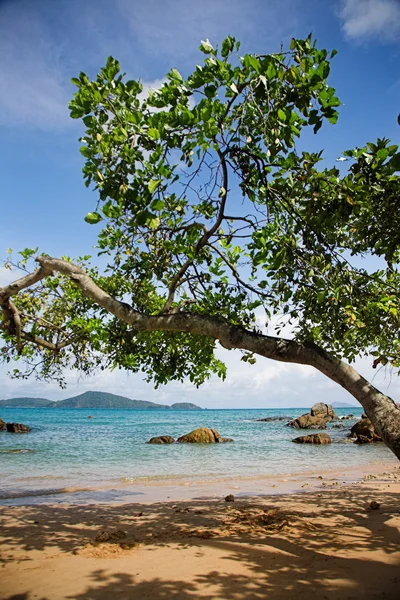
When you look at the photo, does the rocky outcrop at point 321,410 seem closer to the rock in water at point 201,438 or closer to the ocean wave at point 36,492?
the rock in water at point 201,438

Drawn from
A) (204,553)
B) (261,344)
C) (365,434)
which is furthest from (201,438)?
(261,344)

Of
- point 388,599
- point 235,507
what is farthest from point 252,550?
point 235,507

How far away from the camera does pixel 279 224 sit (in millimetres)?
6422

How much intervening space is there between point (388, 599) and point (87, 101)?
21.0ft

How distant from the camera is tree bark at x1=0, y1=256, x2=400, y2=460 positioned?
570 centimetres

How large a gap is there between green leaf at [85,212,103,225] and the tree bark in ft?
4.93

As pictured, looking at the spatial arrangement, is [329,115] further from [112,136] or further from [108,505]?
[108,505]

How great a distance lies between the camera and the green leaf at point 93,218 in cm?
545

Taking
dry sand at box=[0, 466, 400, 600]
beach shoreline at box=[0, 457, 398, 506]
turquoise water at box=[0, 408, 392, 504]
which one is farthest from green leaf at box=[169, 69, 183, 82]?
turquoise water at box=[0, 408, 392, 504]

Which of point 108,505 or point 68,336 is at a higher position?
point 68,336

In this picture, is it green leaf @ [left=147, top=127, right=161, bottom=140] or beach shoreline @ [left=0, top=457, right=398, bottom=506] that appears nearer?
green leaf @ [left=147, top=127, right=161, bottom=140]

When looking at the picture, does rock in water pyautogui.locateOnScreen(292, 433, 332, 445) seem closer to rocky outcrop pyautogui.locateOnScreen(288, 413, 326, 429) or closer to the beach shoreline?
the beach shoreline

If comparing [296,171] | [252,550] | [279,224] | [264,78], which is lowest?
[252,550]

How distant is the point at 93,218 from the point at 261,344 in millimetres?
2919
